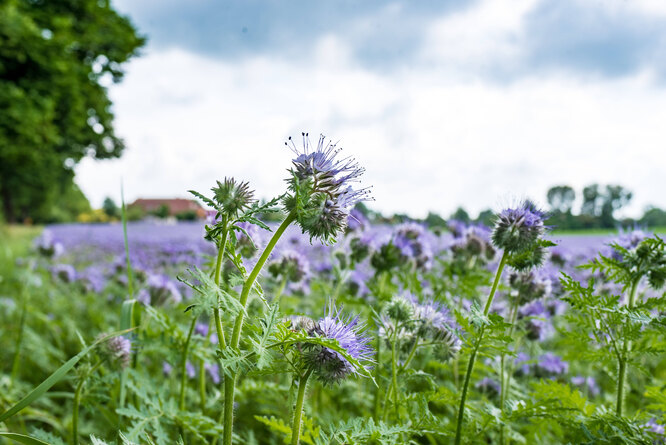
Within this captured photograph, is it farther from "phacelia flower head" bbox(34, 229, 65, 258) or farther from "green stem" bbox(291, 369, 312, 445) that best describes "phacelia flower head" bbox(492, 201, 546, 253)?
"phacelia flower head" bbox(34, 229, 65, 258)

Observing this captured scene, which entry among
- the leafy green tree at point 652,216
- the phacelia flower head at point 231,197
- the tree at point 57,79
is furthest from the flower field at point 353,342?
the tree at point 57,79

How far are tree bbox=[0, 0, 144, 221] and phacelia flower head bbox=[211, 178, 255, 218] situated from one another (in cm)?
2322

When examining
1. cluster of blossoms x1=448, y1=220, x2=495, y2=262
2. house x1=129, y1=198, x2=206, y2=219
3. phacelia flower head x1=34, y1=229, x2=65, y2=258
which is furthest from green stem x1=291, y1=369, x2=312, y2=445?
phacelia flower head x1=34, y1=229, x2=65, y2=258

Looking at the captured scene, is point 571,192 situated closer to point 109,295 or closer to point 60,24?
point 109,295

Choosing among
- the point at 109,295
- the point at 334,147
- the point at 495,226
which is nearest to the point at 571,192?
the point at 495,226

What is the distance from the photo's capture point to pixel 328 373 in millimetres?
1390

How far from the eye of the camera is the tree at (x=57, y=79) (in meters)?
20.7

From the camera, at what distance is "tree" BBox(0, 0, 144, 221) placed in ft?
67.9

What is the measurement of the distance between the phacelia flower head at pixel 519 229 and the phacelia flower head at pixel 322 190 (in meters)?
0.76

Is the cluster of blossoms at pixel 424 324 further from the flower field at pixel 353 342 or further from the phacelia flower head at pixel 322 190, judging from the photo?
the phacelia flower head at pixel 322 190

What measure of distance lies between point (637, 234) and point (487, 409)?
1141 millimetres

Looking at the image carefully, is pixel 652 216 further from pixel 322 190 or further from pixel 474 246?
pixel 322 190

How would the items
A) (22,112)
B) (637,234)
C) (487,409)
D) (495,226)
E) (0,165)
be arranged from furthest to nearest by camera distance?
(0,165) < (22,112) < (637,234) < (495,226) < (487,409)

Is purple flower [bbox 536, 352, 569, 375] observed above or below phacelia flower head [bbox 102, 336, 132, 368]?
below
